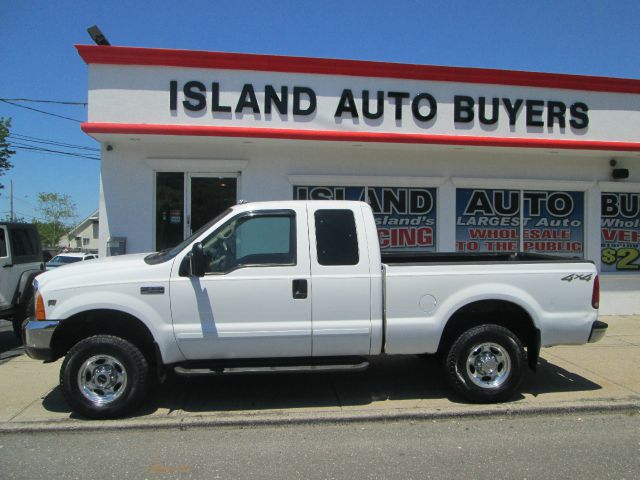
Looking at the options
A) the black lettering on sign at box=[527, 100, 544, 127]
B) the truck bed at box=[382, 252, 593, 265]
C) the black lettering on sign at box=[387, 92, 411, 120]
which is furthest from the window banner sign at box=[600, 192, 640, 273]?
Answer: the truck bed at box=[382, 252, 593, 265]

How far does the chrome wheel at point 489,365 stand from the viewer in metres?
5.25

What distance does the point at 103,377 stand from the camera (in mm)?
4852

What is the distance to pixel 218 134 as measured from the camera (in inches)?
342

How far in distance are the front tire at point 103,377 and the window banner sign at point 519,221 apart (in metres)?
7.02

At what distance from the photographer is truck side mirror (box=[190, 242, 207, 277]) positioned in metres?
4.69

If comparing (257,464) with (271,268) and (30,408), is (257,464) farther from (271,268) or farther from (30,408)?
(30,408)

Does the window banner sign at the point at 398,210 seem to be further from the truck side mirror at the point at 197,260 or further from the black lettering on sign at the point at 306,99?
the truck side mirror at the point at 197,260

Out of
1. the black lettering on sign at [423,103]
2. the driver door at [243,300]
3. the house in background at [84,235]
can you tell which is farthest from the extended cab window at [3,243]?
the house in background at [84,235]

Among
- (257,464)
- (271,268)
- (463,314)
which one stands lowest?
(257,464)

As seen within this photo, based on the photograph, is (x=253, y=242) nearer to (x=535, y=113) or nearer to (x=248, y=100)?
(x=248, y=100)

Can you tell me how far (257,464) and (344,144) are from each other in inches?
256

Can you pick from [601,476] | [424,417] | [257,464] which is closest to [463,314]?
[424,417]

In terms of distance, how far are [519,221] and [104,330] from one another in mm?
8155

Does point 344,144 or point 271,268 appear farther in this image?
point 344,144
